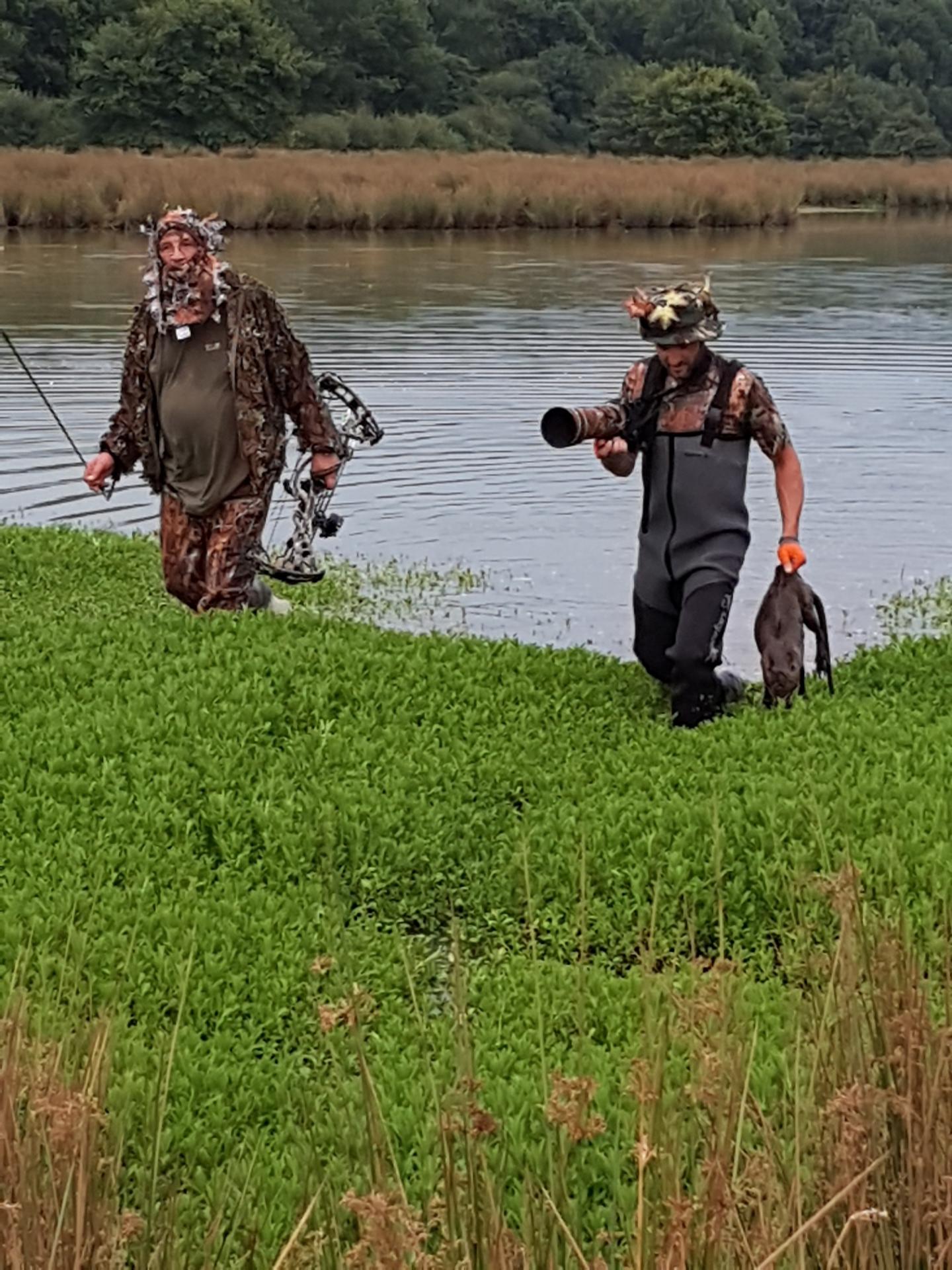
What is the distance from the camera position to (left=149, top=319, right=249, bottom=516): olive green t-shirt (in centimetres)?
768

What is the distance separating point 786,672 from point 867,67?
10230 centimetres

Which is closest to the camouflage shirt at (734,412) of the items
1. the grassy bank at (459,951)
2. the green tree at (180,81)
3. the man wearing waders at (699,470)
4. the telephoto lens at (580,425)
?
the man wearing waders at (699,470)

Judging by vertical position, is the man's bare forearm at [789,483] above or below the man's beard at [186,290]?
below

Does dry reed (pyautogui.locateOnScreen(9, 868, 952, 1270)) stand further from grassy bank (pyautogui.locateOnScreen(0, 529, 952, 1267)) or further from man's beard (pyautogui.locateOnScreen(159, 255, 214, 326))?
man's beard (pyautogui.locateOnScreen(159, 255, 214, 326))

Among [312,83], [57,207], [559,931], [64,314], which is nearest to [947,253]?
[57,207]

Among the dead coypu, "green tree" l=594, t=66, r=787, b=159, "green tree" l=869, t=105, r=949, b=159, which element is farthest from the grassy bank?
"green tree" l=869, t=105, r=949, b=159

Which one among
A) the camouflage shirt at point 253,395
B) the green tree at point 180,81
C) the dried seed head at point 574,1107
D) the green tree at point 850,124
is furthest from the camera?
the green tree at point 850,124

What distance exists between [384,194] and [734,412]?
33.2 metres

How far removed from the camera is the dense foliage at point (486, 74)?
205 feet

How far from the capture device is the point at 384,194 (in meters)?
39.0

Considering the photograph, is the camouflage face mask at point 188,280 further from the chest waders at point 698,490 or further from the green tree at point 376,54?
the green tree at point 376,54

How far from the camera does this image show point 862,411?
17.0 metres

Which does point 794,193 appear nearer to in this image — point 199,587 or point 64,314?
point 64,314

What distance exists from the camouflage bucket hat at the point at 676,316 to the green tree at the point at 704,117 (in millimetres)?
67532
